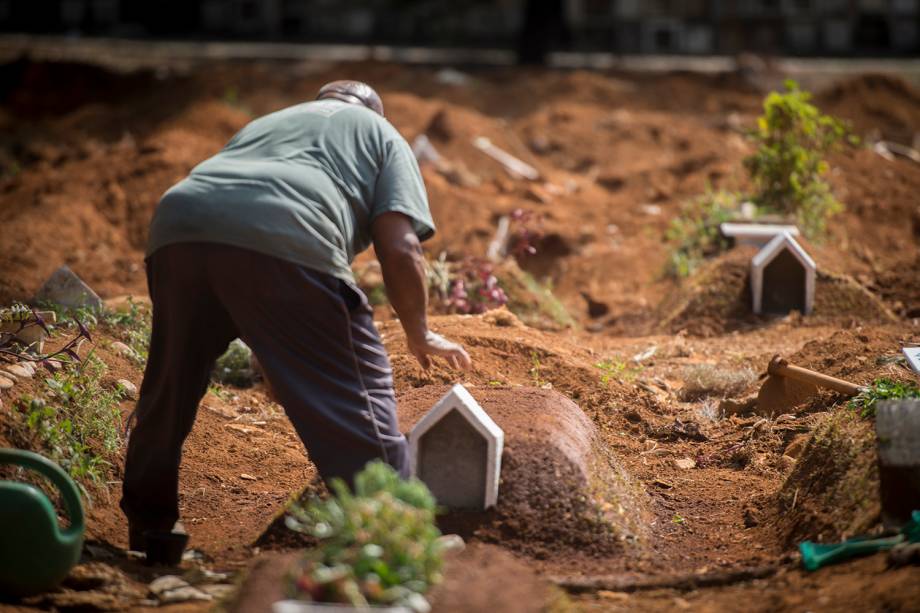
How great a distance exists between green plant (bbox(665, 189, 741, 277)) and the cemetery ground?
0.24m

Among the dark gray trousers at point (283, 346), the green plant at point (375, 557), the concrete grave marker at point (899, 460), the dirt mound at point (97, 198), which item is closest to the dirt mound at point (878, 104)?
the dirt mound at point (97, 198)

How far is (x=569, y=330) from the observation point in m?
8.29

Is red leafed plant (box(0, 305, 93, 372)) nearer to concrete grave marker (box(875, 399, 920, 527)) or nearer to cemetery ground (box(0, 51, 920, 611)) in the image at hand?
cemetery ground (box(0, 51, 920, 611))

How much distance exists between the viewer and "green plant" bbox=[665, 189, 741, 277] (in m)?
9.20

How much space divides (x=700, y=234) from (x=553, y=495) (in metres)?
5.23

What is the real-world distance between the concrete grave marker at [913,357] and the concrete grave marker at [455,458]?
1747mm

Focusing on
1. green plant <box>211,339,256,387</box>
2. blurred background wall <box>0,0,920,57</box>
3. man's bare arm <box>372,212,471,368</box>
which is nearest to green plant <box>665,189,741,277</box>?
green plant <box>211,339,256,387</box>

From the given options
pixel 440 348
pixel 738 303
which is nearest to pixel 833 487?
pixel 440 348

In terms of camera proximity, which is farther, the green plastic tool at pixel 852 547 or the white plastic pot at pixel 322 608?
the green plastic tool at pixel 852 547

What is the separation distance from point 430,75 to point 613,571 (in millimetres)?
11940

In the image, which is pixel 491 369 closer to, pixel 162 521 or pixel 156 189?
pixel 162 521

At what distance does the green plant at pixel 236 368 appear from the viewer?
705 centimetres

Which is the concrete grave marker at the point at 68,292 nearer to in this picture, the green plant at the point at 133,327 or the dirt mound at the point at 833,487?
the green plant at the point at 133,327

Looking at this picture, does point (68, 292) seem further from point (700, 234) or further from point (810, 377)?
point (700, 234)
